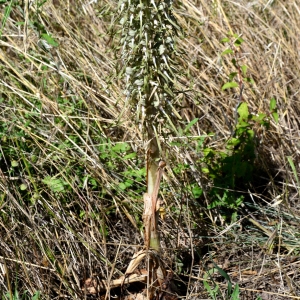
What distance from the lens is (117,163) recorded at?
2.47 metres

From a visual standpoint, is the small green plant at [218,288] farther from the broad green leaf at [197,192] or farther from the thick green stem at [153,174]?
the broad green leaf at [197,192]

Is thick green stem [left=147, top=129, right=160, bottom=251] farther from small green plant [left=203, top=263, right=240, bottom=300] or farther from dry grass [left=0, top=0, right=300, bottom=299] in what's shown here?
small green plant [left=203, top=263, right=240, bottom=300]

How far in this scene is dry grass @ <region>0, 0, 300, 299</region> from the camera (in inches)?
82.3

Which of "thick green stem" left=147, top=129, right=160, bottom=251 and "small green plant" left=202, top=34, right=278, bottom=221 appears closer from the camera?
"thick green stem" left=147, top=129, right=160, bottom=251

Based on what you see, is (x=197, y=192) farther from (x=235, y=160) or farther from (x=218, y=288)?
(x=218, y=288)

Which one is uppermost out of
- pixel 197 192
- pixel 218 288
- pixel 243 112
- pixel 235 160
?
pixel 243 112

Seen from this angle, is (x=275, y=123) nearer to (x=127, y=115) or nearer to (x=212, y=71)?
(x=212, y=71)

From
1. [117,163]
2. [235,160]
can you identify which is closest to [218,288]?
[235,160]

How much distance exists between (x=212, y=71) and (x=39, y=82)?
933mm

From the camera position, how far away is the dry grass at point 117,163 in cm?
209

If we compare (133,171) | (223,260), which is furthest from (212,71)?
(223,260)

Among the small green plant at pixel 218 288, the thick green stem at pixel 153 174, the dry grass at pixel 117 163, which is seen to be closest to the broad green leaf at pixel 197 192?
the dry grass at pixel 117 163

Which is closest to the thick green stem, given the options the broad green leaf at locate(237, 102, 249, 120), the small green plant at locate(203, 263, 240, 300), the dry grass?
the dry grass

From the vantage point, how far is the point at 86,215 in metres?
2.17
